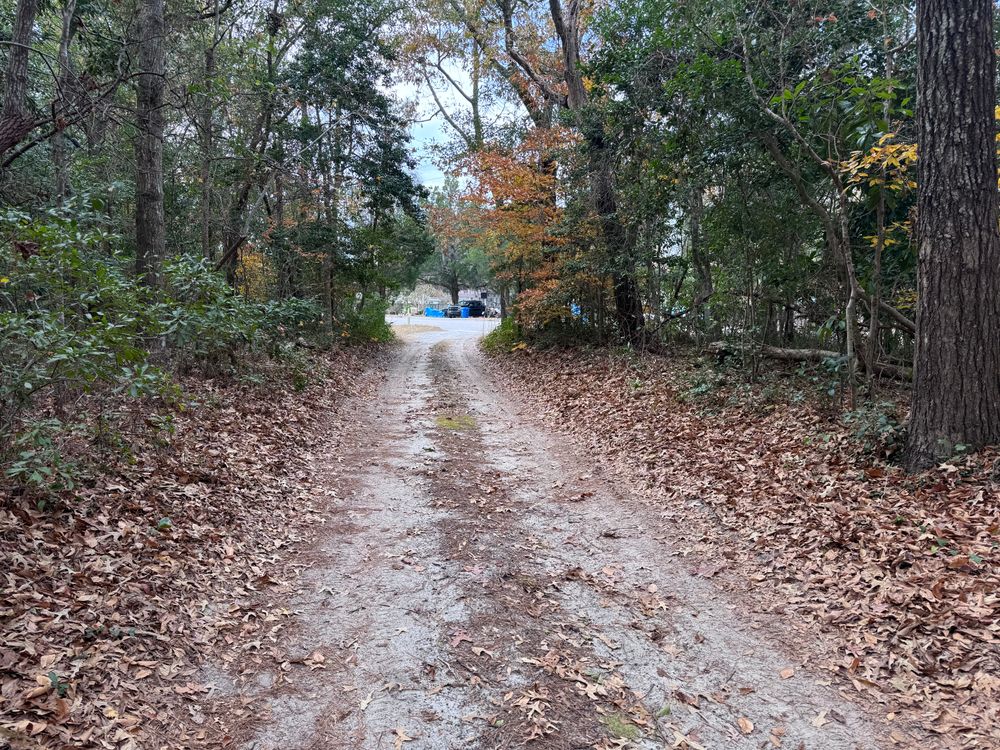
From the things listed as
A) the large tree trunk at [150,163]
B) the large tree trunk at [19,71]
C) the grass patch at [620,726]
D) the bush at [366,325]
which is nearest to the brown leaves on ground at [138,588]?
the grass patch at [620,726]

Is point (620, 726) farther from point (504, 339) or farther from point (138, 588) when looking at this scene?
point (504, 339)

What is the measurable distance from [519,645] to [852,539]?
279cm

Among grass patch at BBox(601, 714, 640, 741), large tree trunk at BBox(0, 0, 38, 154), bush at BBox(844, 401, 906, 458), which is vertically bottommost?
grass patch at BBox(601, 714, 640, 741)

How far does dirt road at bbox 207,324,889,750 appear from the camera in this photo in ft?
10.1

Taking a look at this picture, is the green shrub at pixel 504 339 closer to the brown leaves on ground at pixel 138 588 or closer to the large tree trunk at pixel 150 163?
the large tree trunk at pixel 150 163

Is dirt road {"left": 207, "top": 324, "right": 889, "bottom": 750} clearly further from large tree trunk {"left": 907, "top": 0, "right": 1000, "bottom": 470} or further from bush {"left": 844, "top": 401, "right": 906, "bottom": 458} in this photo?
large tree trunk {"left": 907, "top": 0, "right": 1000, "bottom": 470}

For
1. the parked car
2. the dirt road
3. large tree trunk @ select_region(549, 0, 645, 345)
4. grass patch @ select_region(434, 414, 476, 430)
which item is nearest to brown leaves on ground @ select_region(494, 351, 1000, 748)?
the dirt road

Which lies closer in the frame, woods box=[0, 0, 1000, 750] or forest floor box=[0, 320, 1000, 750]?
forest floor box=[0, 320, 1000, 750]

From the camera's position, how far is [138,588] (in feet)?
12.9

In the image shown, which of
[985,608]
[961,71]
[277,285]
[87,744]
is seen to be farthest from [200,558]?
[277,285]

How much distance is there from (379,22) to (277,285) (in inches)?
323

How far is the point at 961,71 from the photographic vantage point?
498 centimetres

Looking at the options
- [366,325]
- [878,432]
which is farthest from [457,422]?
[366,325]

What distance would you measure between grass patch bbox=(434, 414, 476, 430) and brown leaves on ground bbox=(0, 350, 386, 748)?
331 cm
